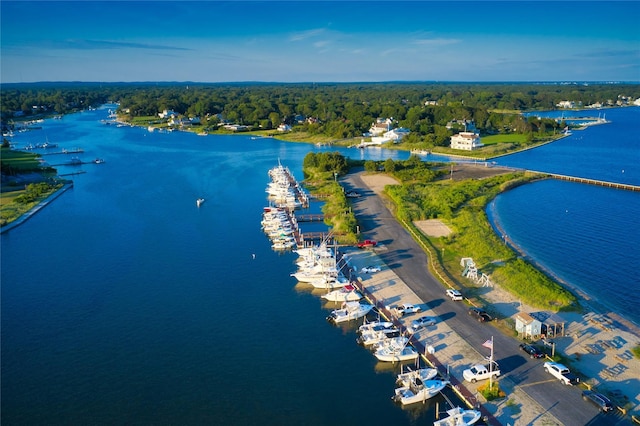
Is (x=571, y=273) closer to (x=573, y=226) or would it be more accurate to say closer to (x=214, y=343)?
(x=573, y=226)

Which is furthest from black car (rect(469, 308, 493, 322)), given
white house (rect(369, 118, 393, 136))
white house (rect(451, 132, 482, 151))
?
white house (rect(369, 118, 393, 136))

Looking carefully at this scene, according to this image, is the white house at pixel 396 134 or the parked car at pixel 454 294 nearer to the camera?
the parked car at pixel 454 294

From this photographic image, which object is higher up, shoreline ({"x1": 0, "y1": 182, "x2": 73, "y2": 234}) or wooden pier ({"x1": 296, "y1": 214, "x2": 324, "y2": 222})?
shoreline ({"x1": 0, "y1": 182, "x2": 73, "y2": 234})

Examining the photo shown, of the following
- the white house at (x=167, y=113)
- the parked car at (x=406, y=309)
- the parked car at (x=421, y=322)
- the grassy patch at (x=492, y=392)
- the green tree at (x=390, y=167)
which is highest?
the white house at (x=167, y=113)

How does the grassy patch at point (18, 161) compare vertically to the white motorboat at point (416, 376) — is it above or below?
above

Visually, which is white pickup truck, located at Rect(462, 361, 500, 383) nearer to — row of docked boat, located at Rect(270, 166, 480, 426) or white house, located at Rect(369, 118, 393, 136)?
row of docked boat, located at Rect(270, 166, 480, 426)

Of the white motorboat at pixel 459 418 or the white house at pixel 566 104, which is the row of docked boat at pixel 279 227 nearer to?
the white motorboat at pixel 459 418

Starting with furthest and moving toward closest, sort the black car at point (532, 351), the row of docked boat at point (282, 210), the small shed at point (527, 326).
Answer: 1. the row of docked boat at point (282, 210)
2. the small shed at point (527, 326)
3. the black car at point (532, 351)

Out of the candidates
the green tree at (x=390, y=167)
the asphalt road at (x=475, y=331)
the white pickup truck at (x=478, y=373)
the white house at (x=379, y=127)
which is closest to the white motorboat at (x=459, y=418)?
the white pickup truck at (x=478, y=373)
